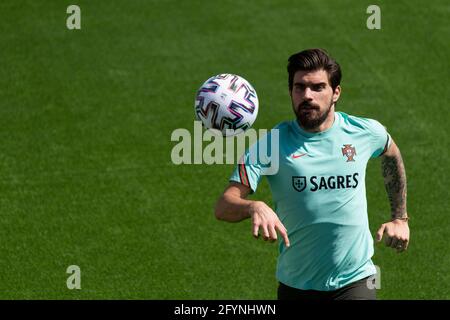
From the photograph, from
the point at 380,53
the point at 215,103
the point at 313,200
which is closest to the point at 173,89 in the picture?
the point at 380,53

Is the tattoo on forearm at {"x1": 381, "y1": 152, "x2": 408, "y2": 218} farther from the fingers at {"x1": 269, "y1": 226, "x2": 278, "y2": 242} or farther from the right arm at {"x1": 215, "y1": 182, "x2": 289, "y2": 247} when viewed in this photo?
the fingers at {"x1": 269, "y1": 226, "x2": 278, "y2": 242}

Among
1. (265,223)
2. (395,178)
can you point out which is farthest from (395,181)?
(265,223)

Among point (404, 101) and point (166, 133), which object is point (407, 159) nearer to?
point (404, 101)

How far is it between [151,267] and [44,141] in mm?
3422

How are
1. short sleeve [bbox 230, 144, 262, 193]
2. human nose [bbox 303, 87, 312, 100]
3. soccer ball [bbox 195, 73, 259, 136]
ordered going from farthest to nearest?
soccer ball [bbox 195, 73, 259, 136], human nose [bbox 303, 87, 312, 100], short sleeve [bbox 230, 144, 262, 193]

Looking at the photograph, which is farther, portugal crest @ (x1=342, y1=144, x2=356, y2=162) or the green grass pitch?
the green grass pitch

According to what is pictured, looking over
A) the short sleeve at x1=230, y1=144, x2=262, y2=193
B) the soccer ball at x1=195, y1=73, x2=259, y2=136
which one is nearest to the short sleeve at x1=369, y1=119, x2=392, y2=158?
the short sleeve at x1=230, y1=144, x2=262, y2=193

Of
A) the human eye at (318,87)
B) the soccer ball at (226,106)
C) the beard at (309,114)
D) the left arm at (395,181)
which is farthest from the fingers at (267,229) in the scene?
the soccer ball at (226,106)

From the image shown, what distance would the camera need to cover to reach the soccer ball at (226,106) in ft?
29.5

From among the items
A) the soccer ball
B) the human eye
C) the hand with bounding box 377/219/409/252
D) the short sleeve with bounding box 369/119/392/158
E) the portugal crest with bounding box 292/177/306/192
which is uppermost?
the soccer ball

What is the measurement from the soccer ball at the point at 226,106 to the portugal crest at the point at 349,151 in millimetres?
1571

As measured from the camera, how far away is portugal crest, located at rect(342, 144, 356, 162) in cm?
769

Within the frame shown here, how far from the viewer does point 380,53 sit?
15609 millimetres

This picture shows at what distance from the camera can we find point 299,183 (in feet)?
24.7
